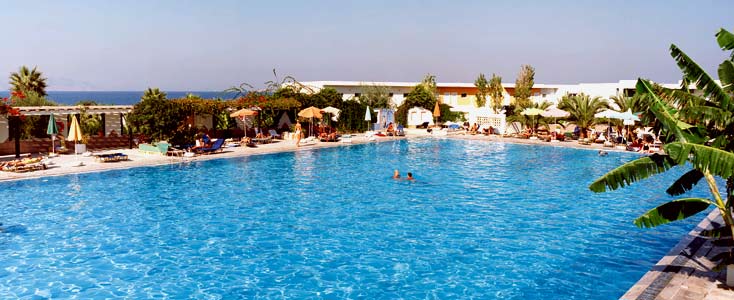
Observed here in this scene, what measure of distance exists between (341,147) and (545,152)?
454 inches

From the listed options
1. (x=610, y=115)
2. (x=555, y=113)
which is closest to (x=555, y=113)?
(x=555, y=113)

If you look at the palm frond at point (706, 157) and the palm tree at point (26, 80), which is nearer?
the palm frond at point (706, 157)

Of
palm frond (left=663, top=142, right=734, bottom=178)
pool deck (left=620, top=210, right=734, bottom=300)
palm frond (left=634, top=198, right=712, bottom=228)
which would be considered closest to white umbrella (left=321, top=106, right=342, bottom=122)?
pool deck (left=620, top=210, right=734, bottom=300)

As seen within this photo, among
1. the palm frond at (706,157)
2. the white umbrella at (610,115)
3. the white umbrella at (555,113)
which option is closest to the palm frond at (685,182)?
the palm frond at (706,157)

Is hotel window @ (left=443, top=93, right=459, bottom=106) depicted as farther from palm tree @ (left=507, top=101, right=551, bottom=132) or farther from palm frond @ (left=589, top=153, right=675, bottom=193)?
palm frond @ (left=589, top=153, right=675, bottom=193)

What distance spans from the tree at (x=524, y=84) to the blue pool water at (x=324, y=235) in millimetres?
22454

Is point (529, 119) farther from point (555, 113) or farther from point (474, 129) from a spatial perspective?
point (555, 113)

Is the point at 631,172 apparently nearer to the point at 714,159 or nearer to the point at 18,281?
the point at 714,159

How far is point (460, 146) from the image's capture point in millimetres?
32906

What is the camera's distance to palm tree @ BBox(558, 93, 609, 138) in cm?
3447

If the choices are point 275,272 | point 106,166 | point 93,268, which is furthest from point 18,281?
point 106,166

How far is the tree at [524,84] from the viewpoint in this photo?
44.4 m

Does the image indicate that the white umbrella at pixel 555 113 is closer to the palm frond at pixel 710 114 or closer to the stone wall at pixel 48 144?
the stone wall at pixel 48 144

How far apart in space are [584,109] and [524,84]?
11099 millimetres
